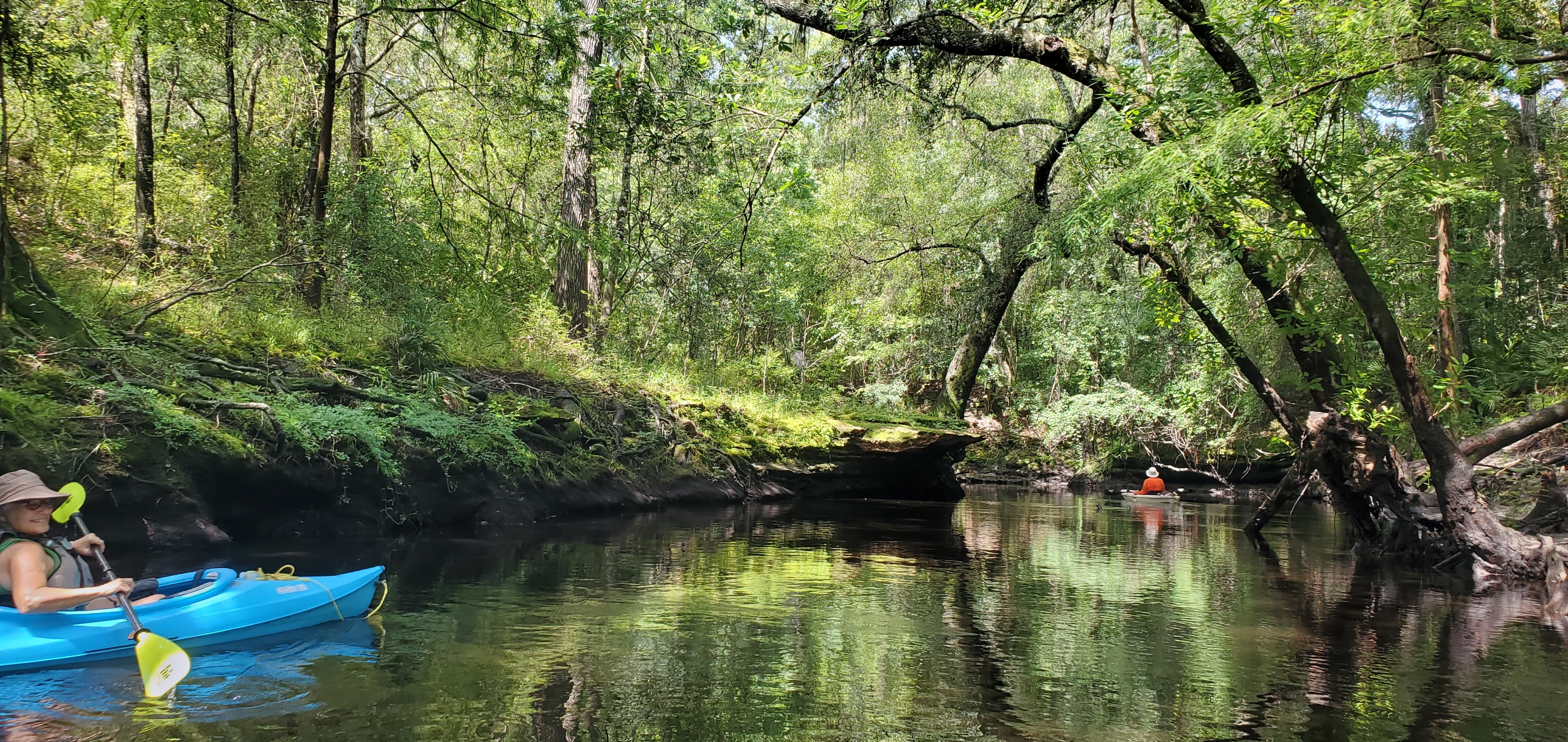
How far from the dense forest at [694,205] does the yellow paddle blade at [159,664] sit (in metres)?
4.31

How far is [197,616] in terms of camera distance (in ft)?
20.0

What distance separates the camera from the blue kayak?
5.38 metres

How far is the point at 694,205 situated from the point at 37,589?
7.95 metres

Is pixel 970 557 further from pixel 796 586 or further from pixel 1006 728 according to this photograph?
pixel 1006 728

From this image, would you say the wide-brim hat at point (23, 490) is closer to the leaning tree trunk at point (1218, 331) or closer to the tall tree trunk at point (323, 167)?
the tall tree trunk at point (323, 167)

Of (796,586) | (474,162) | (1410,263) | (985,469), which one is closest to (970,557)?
(796,586)

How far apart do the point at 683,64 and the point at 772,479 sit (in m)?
11.8

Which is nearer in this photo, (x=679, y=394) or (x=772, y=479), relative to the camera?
(x=679, y=394)

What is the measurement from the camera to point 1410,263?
11.5 meters

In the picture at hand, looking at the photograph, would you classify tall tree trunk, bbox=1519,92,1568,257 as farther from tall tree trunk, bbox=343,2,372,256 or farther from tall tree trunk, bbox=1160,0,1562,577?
tall tree trunk, bbox=343,2,372,256

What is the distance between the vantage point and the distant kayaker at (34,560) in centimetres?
540

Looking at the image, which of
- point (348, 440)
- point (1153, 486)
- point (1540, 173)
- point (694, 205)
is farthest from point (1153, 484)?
point (348, 440)

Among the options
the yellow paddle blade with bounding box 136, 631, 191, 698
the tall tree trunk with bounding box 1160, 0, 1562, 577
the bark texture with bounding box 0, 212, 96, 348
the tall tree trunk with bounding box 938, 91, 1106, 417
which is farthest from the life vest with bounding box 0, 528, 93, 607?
the tall tree trunk with bounding box 938, 91, 1106, 417

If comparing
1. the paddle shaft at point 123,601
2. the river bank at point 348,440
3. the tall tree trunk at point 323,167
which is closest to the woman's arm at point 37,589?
the paddle shaft at point 123,601
